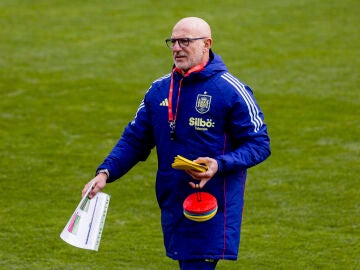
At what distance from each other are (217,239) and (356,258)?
8.93ft

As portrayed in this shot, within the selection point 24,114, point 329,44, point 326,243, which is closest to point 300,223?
point 326,243

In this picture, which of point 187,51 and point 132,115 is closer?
point 187,51

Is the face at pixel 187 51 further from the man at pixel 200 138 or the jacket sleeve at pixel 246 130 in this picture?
the jacket sleeve at pixel 246 130

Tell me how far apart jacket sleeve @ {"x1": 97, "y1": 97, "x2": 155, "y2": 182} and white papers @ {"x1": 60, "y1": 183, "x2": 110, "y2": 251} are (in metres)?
0.20

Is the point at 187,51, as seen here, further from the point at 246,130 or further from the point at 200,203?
the point at 200,203

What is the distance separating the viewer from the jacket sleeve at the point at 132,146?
602 centimetres

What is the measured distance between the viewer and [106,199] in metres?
5.92

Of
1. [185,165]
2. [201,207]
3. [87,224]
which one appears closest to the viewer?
[185,165]

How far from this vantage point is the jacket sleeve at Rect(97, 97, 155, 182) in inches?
237

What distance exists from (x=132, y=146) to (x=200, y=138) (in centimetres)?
54

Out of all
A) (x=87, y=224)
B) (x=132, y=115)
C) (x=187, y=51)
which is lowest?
(x=132, y=115)

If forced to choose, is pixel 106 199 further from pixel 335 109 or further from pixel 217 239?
pixel 335 109

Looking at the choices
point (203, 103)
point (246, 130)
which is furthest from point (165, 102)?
point (246, 130)

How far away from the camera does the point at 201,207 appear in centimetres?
570
